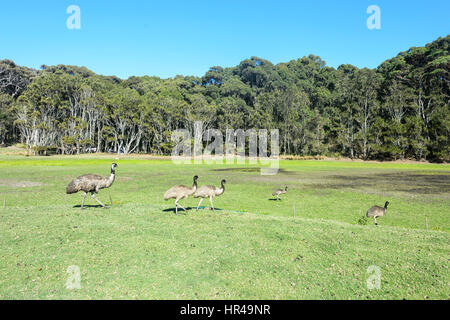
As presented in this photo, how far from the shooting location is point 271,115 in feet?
371

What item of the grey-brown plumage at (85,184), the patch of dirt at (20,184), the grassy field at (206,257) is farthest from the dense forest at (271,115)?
the grey-brown plumage at (85,184)

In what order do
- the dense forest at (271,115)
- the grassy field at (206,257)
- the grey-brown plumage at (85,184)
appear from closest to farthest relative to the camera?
1. the grassy field at (206,257)
2. the grey-brown plumage at (85,184)
3. the dense forest at (271,115)

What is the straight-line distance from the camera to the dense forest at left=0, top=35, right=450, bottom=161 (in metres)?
80.9

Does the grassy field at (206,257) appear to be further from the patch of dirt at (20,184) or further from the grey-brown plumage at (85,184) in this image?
the patch of dirt at (20,184)

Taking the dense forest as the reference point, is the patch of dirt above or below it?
below

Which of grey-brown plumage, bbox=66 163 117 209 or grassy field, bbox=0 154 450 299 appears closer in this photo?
grassy field, bbox=0 154 450 299

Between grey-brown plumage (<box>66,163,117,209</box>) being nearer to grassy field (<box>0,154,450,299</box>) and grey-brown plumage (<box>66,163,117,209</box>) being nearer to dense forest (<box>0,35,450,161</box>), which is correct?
grassy field (<box>0,154,450,299</box>)

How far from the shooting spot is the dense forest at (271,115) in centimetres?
8094

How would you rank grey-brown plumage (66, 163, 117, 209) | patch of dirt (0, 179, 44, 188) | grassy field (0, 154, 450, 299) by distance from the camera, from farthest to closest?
patch of dirt (0, 179, 44, 188) → grey-brown plumage (66, 163, 117, 209) → grassy field (0, 154, 450, 299)

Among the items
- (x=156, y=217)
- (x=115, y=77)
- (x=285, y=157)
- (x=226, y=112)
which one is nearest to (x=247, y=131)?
(x=226, y=112)

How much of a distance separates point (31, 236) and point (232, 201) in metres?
13.9

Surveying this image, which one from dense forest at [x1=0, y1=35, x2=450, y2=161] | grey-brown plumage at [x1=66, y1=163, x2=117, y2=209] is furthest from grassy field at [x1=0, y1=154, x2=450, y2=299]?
dense forest at [x1=0, y1=35, x2=450, y2=161]
